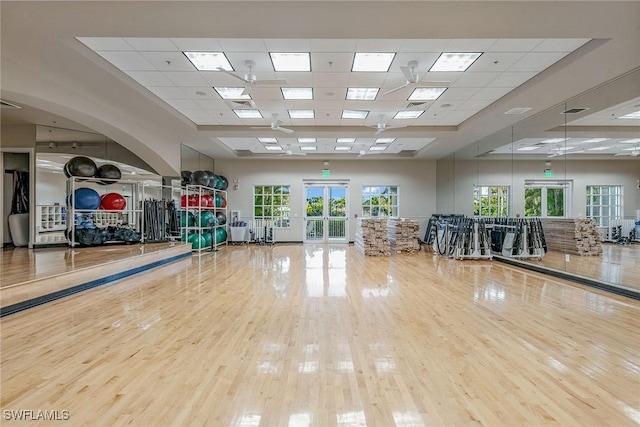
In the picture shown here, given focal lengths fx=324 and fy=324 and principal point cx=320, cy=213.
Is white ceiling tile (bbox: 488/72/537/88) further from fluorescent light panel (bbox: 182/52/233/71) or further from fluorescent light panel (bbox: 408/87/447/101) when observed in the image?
fluorescent light panel (bbox: 182/52/233/71)

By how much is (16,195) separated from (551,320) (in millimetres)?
11767

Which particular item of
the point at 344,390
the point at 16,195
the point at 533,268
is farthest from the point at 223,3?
the point at 16,195

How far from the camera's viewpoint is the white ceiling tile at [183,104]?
663cm

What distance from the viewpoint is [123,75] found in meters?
5.37

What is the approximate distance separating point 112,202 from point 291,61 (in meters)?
6.81

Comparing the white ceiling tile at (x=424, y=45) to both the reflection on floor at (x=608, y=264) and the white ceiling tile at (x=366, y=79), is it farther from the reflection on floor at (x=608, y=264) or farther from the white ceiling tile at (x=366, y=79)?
the reflection on floor at (x=608, y=264)

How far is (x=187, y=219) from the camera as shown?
8.95 metres

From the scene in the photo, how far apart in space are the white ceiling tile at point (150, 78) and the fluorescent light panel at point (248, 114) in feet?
5.88

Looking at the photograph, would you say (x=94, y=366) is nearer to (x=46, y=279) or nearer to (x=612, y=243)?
(x=46, y=279)

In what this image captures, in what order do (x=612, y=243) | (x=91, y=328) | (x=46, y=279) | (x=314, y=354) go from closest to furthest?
(x=314, y=354)
(x=91, y=328)
(x=46, y=279)
(x=612, y=243)

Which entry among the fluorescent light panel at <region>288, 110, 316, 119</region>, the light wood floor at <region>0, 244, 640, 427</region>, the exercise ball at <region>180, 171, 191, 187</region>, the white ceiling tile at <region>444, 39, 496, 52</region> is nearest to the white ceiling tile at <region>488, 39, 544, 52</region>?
the white ceiling tile at <region>444, 39, 496, 52</region>

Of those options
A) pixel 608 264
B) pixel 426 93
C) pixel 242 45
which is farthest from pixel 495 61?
pixel 608 264

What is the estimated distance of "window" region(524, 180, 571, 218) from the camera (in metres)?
7.19

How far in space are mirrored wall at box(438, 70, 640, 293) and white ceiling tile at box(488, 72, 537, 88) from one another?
1.32 m
